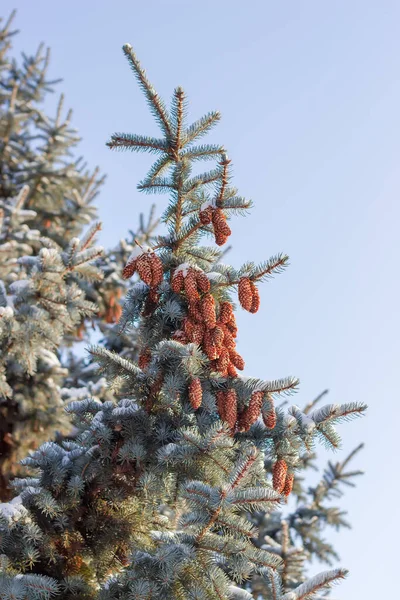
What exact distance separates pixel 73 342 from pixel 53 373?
7.87 ft

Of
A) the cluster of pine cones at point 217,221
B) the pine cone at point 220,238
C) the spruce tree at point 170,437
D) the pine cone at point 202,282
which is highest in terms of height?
the cluster of pine cones at point 217,221

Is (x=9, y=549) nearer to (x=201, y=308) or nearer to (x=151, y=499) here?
(x=151, y=499)

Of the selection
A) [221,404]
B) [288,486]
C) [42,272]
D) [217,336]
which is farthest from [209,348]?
[42,272]

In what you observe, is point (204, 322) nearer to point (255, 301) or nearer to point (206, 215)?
point (255, 301)

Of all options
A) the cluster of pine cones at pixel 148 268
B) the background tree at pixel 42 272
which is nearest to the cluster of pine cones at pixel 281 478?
the cluster of pine cones at pixel 148 268

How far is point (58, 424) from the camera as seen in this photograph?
7.91m

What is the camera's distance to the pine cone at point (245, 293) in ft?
10.4

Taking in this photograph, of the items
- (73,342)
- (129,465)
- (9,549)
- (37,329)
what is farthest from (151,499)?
(73,342)

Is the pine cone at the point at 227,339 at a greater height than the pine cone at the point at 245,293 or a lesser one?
lesser

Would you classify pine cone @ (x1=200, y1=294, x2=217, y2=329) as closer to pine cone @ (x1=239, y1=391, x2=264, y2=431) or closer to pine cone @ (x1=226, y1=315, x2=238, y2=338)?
pine cone @ (x1=226, y1=315, x2=238, y2=338)

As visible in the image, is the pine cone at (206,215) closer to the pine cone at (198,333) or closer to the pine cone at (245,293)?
the pine cone at (245,293)

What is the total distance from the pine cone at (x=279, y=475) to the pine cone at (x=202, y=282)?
1.03m

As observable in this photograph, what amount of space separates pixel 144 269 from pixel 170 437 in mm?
975

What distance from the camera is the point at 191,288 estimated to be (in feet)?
10.5
